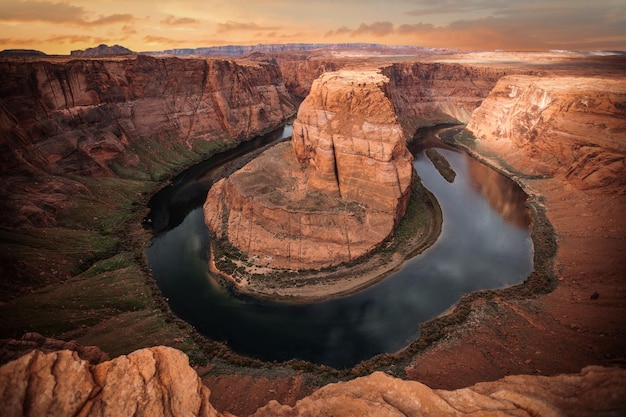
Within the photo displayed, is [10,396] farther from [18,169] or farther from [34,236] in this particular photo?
[18,169]

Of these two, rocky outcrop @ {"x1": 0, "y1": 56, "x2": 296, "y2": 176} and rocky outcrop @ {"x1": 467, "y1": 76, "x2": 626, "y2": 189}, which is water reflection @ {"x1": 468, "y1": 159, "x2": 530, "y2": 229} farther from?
rocky outcrop @ {"x1": 0, "y1": 56, "x2": 296, "y2": 176}

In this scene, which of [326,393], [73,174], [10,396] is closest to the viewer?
[10,396]

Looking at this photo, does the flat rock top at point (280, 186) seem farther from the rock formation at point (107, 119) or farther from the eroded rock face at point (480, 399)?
the eroded rock face at point (480, 399)

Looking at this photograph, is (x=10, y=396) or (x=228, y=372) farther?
(x=228, y=372)

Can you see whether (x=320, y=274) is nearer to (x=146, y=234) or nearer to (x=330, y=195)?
(x=330, y=195)

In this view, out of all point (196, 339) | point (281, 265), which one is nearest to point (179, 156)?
point (281, 265)

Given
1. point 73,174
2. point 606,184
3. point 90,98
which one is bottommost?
point 606,184
